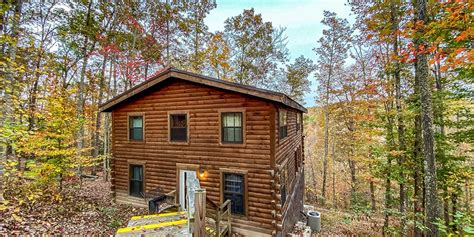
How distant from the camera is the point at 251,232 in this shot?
7520 mm

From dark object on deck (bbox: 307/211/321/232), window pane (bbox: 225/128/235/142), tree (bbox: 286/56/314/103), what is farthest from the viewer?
tree (bbox: 286/56/314/103)

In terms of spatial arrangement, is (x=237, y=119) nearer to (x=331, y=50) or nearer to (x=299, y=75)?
(x=331, y=50)

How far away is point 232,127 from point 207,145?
1295 mm

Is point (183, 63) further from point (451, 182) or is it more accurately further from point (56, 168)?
point (451, 182)

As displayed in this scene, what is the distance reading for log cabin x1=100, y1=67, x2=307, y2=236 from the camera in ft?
24.1

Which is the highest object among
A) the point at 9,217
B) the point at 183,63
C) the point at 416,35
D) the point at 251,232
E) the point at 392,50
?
the point at 183,63

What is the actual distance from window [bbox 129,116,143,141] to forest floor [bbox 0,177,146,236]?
10.5ft

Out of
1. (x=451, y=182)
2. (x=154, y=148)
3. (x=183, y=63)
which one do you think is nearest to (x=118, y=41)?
(x=183, y=63)

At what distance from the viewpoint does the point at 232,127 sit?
7953 mm

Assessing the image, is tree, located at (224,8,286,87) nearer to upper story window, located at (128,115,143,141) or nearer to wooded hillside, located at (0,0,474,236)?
wooded hillside, located at (0,0,474,236)

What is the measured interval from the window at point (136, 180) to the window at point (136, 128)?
4.50ft

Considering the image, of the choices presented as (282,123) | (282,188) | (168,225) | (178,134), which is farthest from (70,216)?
(282,123)

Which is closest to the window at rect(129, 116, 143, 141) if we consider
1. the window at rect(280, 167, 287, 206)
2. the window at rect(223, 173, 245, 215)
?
the window at rect(223, 173, 245, 215)

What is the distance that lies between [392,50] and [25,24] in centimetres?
2283
